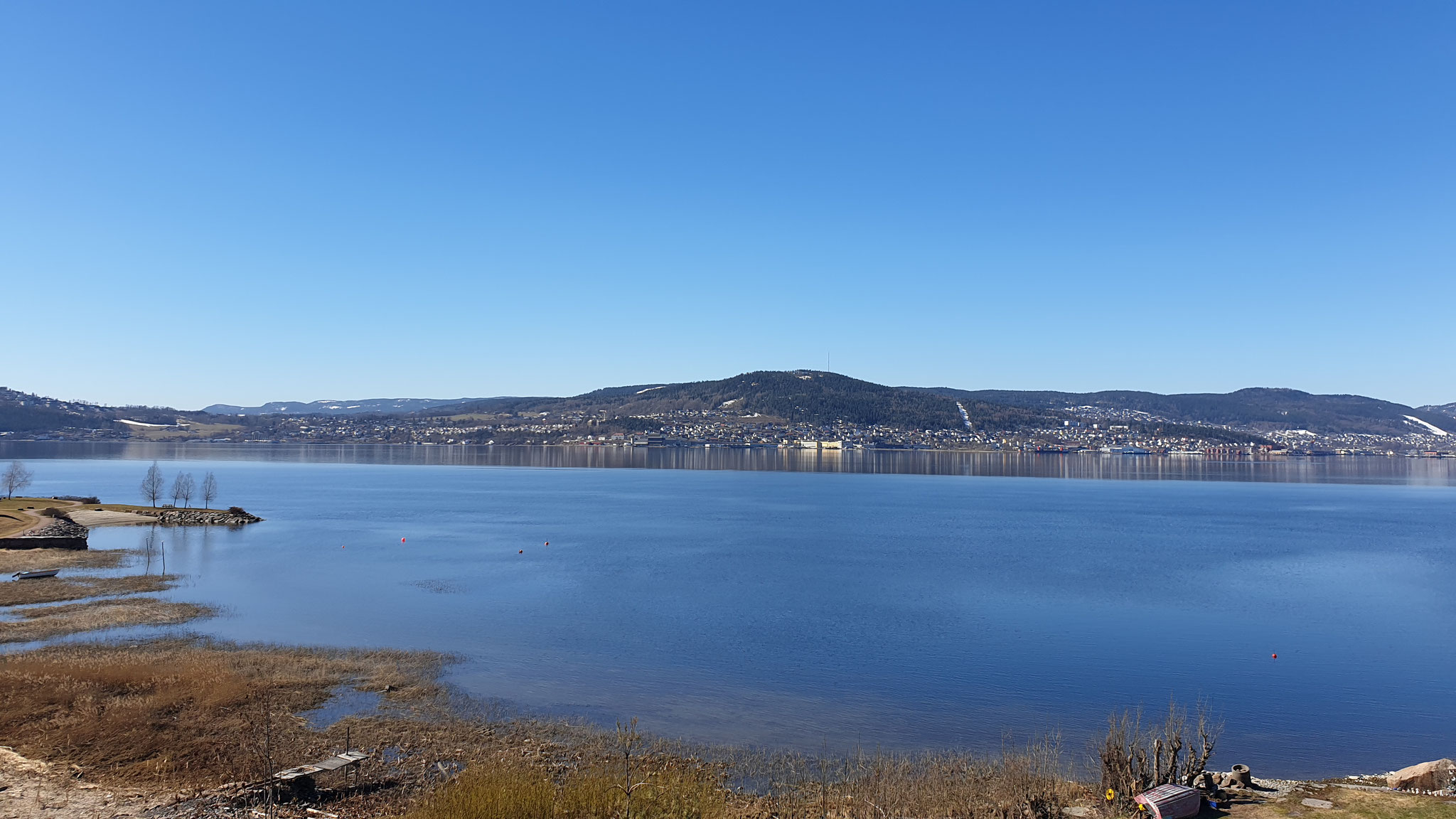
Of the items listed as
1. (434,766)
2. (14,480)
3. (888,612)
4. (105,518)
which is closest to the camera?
(434,766)

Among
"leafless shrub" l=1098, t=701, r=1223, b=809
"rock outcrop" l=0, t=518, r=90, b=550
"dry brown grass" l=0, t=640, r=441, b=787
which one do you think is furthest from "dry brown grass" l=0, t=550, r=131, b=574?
"leafless shrub" l=1098, t=701, r=1223, b=809

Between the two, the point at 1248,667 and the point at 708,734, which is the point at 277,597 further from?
the point at 1248,667

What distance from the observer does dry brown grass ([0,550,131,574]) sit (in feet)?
127

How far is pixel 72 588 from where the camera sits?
110ft

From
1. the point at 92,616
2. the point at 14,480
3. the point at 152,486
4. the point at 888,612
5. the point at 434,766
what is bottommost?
the point at 888,612

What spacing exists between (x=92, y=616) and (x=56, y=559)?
16.2 meters

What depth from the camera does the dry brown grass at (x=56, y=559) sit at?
38562 mm

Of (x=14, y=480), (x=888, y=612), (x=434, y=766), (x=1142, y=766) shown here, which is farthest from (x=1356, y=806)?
(x=14, y=480)

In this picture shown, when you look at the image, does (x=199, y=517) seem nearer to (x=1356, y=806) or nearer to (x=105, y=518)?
(x=105, y=518)

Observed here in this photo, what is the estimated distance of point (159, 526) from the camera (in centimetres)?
5838

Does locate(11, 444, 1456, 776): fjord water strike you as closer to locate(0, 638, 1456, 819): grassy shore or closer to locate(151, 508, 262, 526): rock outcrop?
locate(0, 638, 1456, 819): grassy shore

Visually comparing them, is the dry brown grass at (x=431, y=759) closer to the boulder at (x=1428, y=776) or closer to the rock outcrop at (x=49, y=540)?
the boulder at (x=1428, y=776)

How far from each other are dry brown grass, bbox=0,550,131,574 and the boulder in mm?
47411

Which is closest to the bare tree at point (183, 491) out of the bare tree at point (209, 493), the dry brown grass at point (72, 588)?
the bare tree at point (209, 493)
